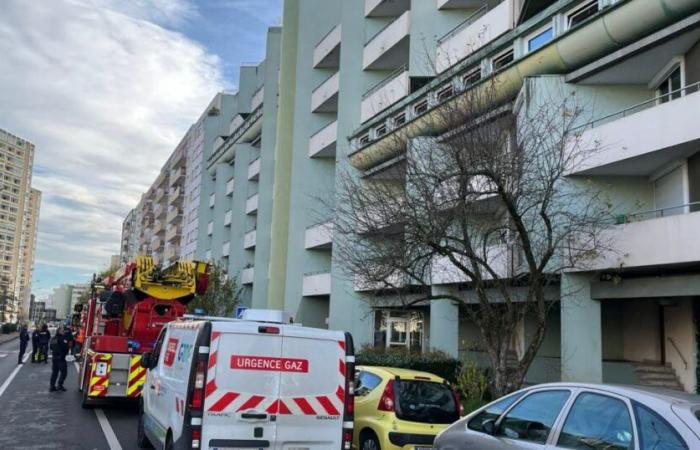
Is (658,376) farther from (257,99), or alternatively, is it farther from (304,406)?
(257,99)

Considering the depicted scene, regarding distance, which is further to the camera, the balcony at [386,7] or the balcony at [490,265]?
the balcony at [386,7]

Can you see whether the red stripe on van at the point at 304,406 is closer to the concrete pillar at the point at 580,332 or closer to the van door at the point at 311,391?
the van door at the point at 311,391

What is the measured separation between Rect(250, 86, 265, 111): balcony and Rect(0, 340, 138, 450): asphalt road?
3541 cm

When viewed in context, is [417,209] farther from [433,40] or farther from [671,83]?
[433,40]

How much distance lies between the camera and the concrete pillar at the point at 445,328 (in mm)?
20391

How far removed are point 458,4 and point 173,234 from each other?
2457 inches

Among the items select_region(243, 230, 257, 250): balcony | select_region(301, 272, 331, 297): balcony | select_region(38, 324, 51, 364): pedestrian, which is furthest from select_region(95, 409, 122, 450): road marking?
select_region(243, 230, 257, 250): balcony

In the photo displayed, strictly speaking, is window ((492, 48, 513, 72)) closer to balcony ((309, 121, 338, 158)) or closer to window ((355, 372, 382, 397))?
window ((355, 372, 382, 397))

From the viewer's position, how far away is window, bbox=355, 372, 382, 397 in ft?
28.7

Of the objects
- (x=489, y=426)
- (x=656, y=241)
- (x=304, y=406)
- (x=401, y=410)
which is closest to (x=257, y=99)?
(x=656, y=241)

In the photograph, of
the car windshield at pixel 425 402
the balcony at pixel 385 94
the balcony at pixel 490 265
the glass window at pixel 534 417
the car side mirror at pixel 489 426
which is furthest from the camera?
the balcony at pixel 385 94

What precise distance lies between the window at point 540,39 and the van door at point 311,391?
39.6ft

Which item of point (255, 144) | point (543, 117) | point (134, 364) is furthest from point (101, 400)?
point (255, 144)

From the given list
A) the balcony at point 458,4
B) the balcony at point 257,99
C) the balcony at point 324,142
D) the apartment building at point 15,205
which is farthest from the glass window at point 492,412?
the apartment building at point 15,205
